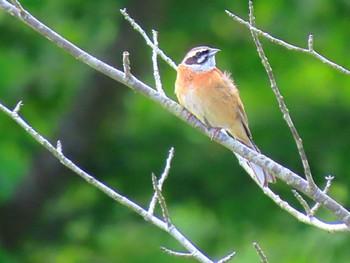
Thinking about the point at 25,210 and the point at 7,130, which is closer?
the point at 7,130

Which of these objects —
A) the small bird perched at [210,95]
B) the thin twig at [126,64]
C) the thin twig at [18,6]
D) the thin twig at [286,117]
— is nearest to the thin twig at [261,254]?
the thin twig at [286,117]

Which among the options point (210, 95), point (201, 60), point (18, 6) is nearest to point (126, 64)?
point (18, 6)

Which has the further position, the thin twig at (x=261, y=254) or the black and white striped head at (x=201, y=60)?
the black and white striped head at (x=201, y=60)

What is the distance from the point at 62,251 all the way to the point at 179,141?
164cm

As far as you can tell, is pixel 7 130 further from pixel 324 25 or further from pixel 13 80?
pixel 324 25

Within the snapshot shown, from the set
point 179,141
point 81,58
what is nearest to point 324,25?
point 179,141

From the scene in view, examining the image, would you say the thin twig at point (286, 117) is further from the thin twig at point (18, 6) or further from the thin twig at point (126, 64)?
the thin twig at point (18, 6)

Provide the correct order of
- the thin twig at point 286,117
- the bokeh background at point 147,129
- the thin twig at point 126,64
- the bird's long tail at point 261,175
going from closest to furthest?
the thin twig at point 286,117, the thin twig at point 126,64, the bird's long tail at point 261,175, the bokeh background at point 147,129

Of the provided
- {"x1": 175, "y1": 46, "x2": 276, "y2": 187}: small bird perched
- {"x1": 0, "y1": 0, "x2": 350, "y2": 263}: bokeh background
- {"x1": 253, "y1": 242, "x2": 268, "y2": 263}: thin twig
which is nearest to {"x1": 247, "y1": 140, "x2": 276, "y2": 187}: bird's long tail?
{"x1": 175, "y1": 46, "x2": 276, "y2": 187}: small bird perched

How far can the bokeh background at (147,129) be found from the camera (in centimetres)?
966

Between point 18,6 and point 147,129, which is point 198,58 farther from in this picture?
point 147,129

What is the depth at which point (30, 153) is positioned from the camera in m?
10.2

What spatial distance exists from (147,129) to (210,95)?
5353 mm

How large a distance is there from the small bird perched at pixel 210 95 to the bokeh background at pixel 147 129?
4034 millimetres
